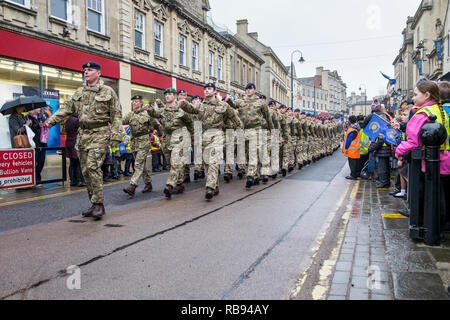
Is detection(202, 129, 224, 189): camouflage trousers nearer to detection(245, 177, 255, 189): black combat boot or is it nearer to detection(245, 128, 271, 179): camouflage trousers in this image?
detection(245, 177, 255, 189): black combat boot

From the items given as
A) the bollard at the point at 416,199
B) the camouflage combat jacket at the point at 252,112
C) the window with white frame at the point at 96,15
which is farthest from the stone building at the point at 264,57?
the bollard at the point at 416,199

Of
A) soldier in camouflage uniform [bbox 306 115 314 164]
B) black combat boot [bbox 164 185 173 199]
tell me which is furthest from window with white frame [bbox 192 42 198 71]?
black combat boot [bbox 164 185 173 199]

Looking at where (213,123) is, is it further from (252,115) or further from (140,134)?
(252,115)

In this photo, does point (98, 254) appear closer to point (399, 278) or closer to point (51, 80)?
point (399, 278)

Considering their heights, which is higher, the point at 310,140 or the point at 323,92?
the point at 323,92

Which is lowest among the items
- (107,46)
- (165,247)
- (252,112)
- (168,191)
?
(165,247)

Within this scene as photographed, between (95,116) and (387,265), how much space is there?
4689 millimetres

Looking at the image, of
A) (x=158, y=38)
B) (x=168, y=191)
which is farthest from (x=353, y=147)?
(x=158, y=38)

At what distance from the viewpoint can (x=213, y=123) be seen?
325 inches

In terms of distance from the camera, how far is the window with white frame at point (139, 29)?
65.2 feet

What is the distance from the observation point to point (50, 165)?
418 inches

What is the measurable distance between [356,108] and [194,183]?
462 feet

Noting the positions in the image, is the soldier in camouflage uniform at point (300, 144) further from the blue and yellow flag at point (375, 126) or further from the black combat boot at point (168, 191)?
the black combat boot at point (168, 191)
